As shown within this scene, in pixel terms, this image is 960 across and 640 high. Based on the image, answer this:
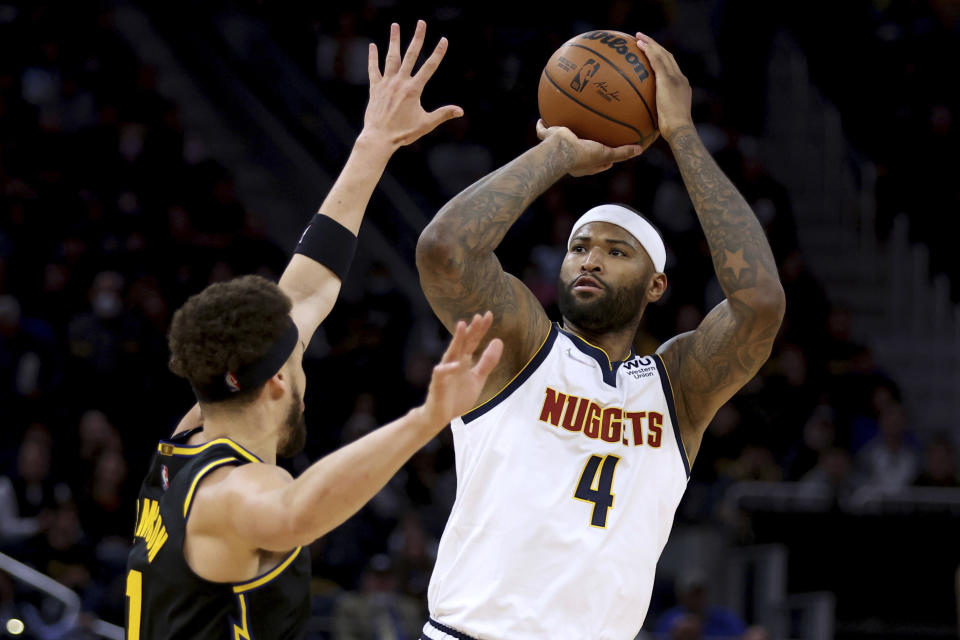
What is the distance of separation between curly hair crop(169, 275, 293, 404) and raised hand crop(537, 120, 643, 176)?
1496 millimetres

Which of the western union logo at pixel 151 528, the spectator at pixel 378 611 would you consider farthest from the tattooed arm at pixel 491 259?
the spectator at pixel 378 611

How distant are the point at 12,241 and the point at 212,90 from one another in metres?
4.54

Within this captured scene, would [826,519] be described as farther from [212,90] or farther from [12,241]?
[212,90]

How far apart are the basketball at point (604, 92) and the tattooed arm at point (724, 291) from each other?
72 mm

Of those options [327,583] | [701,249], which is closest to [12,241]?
[327,583]

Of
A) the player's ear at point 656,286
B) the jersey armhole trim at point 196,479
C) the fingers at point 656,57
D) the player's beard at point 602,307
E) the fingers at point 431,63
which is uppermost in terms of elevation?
the fingers at point 656,57

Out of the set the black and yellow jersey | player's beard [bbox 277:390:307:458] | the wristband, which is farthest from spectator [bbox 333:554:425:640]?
the black and yellow jersey

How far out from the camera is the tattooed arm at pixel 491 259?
4141 mm

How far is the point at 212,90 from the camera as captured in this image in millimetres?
15422

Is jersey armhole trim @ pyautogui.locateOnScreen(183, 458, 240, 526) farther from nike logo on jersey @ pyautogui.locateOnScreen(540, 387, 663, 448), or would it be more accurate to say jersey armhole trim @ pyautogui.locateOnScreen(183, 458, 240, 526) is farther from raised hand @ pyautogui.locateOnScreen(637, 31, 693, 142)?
raised hand @ pyautogui.locateOnScreen(637, 31, 693, 142)

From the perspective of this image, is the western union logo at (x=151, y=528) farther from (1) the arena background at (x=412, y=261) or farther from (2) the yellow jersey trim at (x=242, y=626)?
(1) the arena background at (x=412, y=261)

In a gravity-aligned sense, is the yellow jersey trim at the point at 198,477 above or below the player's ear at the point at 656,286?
below

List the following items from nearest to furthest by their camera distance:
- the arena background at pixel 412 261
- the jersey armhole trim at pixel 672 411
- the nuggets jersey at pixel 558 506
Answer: the nuggets jersey at pixel 558 506
the jersey armhole trim at pixel 672 411
the arena background at pixel 412 261

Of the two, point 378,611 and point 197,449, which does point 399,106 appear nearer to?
point 197,449
